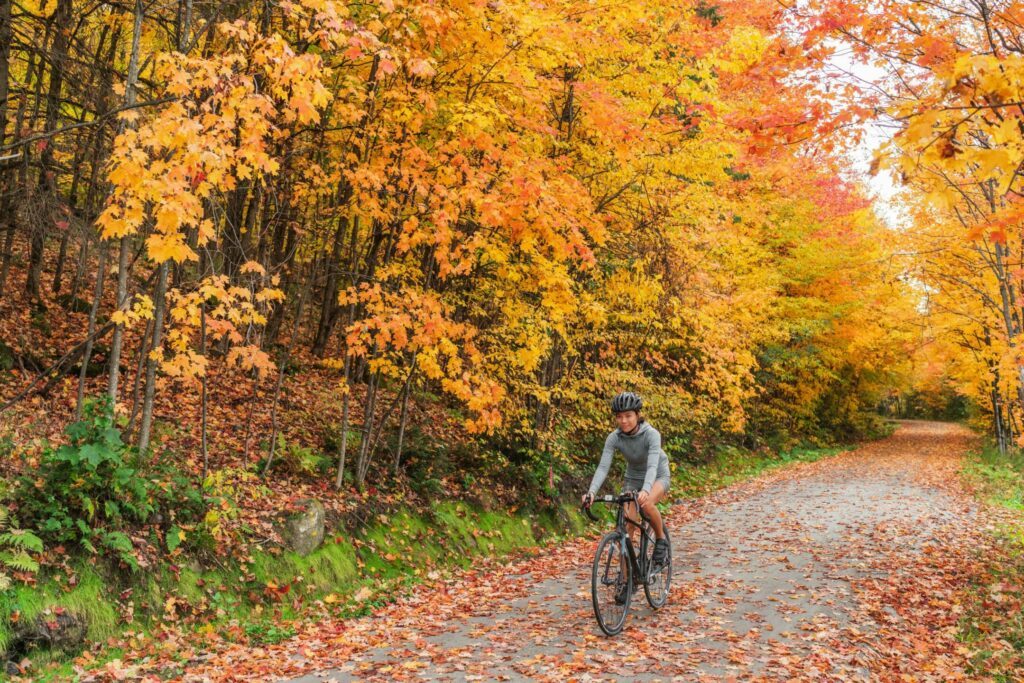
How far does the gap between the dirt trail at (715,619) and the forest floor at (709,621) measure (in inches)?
0.8

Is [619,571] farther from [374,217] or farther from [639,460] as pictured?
[374,217]

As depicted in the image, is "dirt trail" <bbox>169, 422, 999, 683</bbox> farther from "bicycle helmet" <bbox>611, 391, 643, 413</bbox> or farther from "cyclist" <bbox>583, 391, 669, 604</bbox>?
"bicycle helmet" <bbox>611, 391, 643, 413</bbox>

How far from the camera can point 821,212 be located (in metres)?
24.8

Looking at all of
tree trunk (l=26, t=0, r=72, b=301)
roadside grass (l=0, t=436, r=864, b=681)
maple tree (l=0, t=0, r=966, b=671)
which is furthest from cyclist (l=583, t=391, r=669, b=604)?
tree trunk (l=26, t=0, r=72, b=301)

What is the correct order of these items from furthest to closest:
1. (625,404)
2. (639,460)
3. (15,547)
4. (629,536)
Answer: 1. (639,460)
2. (625,404)
3. (629,536)
4. (15,547)

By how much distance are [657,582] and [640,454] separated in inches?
56.2

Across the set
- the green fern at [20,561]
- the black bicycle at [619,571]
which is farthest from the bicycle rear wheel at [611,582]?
the green fern at [20,561]

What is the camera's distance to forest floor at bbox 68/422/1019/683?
18.7 ft

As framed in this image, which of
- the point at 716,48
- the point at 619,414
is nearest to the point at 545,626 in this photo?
the point at 619,414

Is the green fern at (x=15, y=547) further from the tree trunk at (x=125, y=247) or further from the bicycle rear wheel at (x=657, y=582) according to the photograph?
the bicycle rear wheel at (x=657, y=582)

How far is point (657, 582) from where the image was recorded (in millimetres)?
7480

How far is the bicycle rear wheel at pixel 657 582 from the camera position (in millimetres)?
7227

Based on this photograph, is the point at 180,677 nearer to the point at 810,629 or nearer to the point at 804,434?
the point at 810,629

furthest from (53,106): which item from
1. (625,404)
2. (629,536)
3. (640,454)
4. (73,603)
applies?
(629,536)
